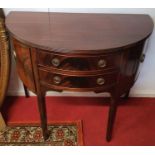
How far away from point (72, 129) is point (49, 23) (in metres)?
0.78

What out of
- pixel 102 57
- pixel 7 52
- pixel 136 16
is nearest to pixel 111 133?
pixel 102 57

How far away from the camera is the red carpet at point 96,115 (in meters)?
1.46

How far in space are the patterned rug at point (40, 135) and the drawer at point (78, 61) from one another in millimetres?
644

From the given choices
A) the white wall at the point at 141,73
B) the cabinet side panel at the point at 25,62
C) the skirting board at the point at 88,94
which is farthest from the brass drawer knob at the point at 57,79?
the skirting board at the point at 88,94

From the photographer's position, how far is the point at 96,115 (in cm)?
161

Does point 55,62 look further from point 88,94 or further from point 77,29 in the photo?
point 88,94

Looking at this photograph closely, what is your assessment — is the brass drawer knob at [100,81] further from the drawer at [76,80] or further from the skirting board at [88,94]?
the skirting board at [88,94]

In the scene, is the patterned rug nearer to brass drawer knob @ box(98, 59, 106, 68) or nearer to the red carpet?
the red carpet

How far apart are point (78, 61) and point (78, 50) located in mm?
66

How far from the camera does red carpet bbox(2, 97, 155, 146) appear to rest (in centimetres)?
146

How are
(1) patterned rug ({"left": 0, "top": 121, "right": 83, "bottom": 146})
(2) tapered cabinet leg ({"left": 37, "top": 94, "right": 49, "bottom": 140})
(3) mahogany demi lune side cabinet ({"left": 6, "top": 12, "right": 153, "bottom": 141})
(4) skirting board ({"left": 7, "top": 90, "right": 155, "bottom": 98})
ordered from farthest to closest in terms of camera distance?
(4) skirting board ({"left": 7, "top": 90, "right": 155, "bottom": 98})
(1) patterned rug ({"left": 0, "top": 121, "right": 83, "bottom": 146})
(2) tapered cabinet leg ({"left": 37, "top": 94, "right": 49, "bottom": 140})
(3) mahogany demi lune side cabinet ({"left": 6, "top": 12, "right": 153, "bottom": 141})

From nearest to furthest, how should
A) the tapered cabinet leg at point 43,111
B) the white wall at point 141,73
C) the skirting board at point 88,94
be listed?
the tapered cabinet leg at point 43,111
the white wall at point 141,73
the skirting board at point 88,94

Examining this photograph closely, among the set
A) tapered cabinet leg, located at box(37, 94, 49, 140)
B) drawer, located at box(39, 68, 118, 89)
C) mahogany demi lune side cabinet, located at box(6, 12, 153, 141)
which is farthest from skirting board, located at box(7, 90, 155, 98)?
drawer, located at box(39, 68, 118, 89)
